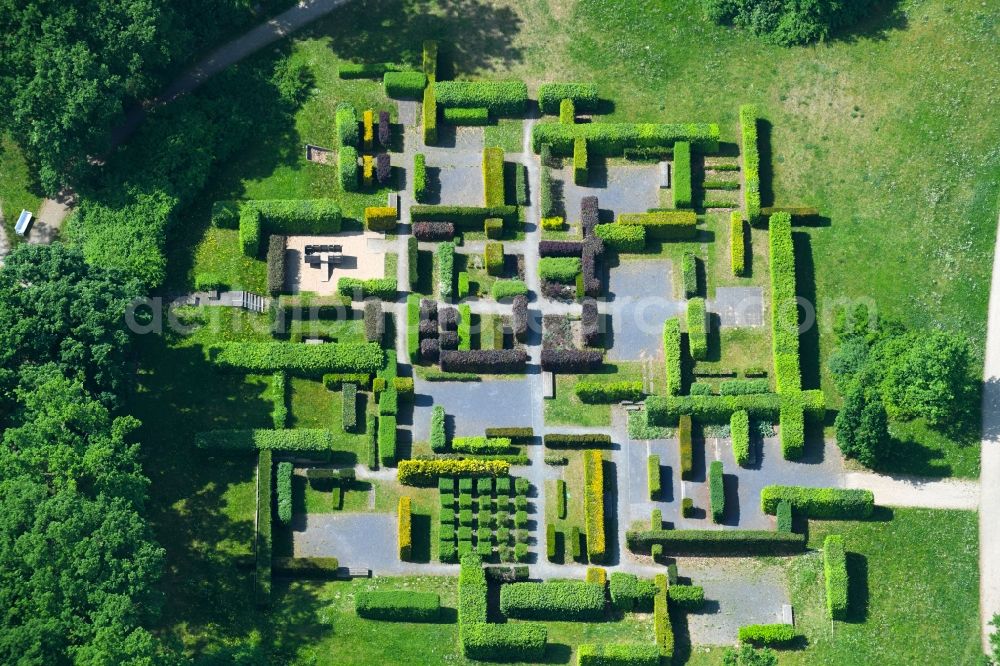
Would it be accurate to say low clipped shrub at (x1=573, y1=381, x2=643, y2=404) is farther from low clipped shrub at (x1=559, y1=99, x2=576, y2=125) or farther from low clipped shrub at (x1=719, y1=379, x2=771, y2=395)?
low clipped shrub at (x1=559, y1=99, x2=576, y2=125)

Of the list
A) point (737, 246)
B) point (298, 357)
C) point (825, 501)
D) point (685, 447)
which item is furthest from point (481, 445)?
point (825, 501)

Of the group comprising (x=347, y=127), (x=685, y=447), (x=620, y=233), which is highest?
(x=347, y=127)

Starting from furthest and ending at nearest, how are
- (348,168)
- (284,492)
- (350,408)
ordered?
(348,168), (350,408), (284,492)

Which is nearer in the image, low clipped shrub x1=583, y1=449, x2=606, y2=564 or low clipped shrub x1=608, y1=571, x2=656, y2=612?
low clipped shrub x1=608, y1=571, x2=656, y2=612

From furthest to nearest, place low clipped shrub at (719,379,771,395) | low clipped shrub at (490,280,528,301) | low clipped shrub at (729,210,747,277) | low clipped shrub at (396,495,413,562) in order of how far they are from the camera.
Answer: low clipped shrub at (729,210,747,277) → low clipped shrub at (490,280,528,301) → low clipped shrub at (719,379,771,395) → low clipped shrub at (396,495,413,562)

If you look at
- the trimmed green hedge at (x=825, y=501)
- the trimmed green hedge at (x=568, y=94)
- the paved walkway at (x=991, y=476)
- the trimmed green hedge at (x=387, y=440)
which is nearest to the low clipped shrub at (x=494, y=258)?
the trimmed green hedge at (x=568, y=94)

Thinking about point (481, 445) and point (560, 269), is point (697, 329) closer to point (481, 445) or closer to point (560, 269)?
point (560, 269)

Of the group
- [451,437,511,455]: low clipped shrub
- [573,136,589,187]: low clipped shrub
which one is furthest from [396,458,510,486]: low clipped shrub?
[573,136,589,187]: low clipped shrub
